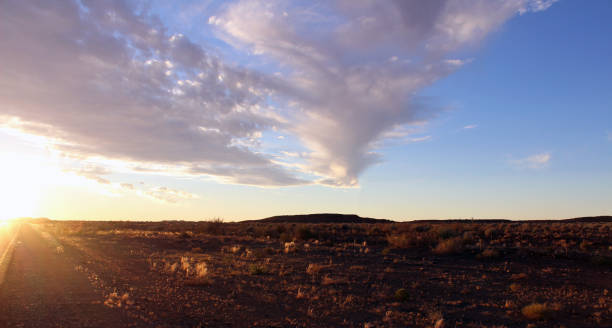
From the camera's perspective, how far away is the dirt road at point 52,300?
9.72m

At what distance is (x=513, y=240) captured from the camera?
2888 cm

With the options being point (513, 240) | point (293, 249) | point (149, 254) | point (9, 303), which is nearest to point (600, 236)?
point (513, 240)

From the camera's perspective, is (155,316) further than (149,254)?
No

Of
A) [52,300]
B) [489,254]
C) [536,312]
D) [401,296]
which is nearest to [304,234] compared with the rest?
[489,254]

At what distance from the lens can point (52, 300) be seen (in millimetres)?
11945

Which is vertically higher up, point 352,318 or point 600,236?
point 600,236

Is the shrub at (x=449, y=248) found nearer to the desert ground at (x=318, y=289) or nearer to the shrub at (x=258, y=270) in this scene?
the desert ground at (x=318, y=289)

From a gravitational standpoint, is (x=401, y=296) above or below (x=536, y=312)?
above

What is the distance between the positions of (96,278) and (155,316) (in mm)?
6888

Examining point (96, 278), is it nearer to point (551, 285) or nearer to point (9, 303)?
point (9, 303)

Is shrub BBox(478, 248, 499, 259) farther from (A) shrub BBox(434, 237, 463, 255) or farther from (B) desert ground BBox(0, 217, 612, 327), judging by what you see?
(A) shrub BBox(434, 237, 463, 255)

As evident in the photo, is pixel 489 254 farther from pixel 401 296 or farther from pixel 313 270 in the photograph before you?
pixel 401 296

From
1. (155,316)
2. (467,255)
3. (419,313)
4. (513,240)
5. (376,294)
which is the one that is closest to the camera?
(155,316)

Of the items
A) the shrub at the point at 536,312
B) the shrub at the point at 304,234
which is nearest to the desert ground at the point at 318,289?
the shrub at the point at 536,312
